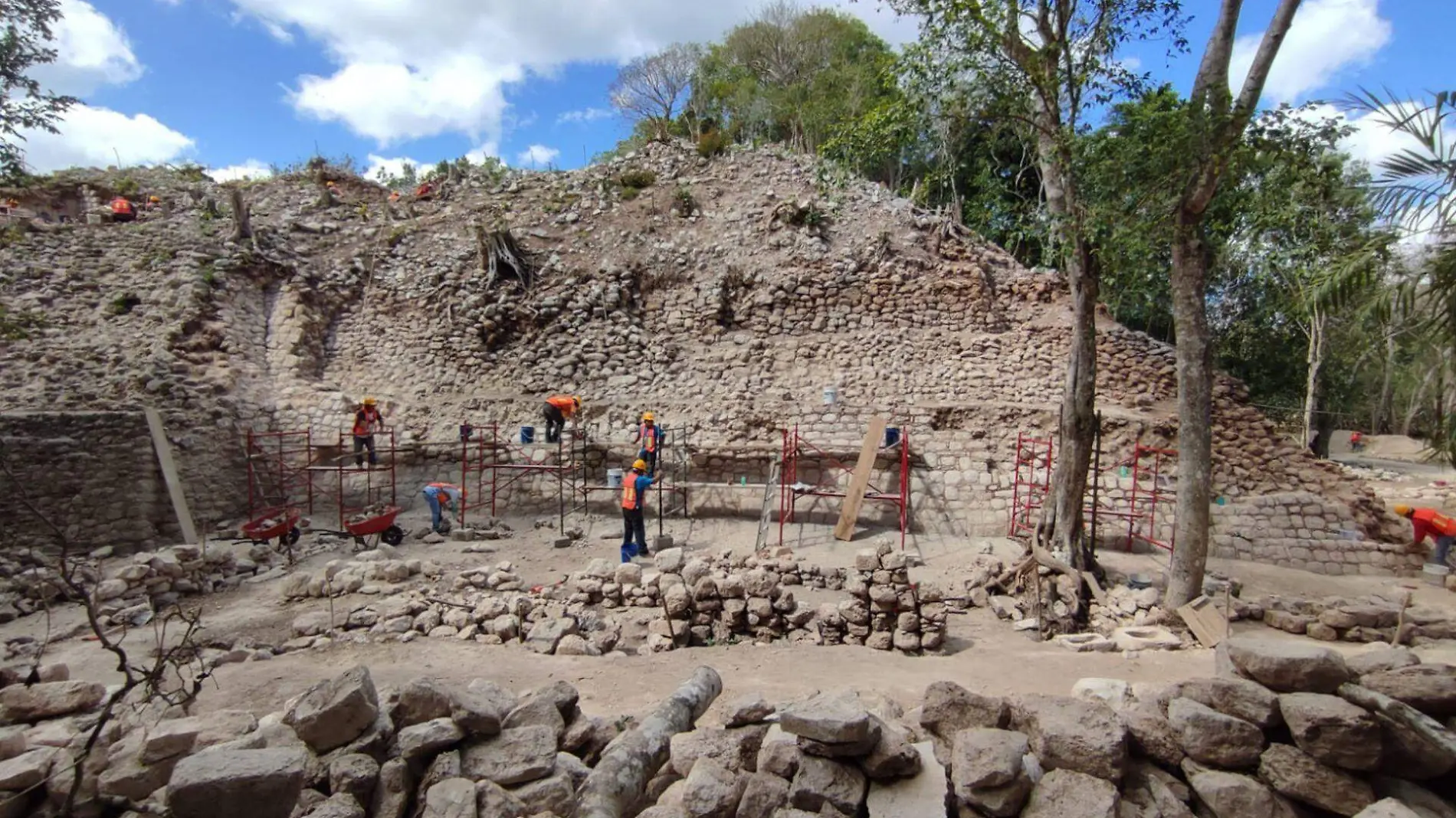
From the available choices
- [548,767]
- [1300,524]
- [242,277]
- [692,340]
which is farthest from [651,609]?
[242,277]

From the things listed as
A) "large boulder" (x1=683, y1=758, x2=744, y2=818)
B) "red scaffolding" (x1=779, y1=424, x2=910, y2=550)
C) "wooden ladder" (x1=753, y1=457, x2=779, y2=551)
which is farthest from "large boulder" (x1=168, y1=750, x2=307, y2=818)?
"red scaffolding" (x1=779, y1=424, x2=910, y2=550)

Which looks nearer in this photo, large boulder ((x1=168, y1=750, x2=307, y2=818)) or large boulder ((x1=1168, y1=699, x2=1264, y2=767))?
large boulder ((x1=168, y1=750, x2=307, y2=818))

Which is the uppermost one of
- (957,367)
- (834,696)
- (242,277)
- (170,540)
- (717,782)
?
(242,277)

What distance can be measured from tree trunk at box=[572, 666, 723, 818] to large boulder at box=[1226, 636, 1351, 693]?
311cm

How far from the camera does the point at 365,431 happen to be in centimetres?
1353

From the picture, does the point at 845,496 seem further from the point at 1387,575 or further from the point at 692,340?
the point at 1387,575

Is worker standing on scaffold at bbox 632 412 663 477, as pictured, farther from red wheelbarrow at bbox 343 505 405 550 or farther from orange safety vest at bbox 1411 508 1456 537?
orange safety vest at bbox 1411 508 1456 537

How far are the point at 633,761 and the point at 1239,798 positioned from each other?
2837 mm

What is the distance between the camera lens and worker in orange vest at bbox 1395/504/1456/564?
10297 mm

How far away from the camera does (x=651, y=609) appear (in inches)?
307

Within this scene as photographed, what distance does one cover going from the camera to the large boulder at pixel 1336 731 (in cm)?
305

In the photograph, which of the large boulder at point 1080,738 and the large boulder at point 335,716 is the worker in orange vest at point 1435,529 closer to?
the large boulder at point 1080,738

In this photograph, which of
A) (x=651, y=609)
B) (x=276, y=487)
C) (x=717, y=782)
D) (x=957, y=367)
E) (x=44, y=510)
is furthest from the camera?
(x=957, y=367)

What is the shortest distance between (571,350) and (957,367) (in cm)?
877
